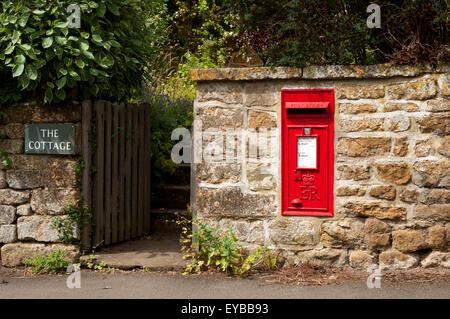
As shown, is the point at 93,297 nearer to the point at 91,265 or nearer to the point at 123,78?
the point at 91,265

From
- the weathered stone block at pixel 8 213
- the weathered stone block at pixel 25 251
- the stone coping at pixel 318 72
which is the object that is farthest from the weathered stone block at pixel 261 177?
the weathered stone block at pixel 8 213

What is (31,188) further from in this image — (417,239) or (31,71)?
(417,239)

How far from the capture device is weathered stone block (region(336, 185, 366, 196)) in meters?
4.88

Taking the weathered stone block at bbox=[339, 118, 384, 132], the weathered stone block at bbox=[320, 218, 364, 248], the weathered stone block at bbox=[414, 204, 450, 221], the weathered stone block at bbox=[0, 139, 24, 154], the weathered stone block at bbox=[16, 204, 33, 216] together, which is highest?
the weathered stone block at bbox=[339, 118, 384, 132]

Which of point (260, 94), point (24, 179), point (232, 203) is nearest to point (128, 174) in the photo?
point (24, 179)

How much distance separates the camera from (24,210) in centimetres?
547

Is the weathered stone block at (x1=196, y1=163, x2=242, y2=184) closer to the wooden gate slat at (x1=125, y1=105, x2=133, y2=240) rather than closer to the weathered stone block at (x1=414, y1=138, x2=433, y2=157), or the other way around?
the wooden gate slat at (x1=125, y1=105, x2=133, y2=240)

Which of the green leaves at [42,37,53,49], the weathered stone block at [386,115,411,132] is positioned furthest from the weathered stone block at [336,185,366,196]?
the green leaves at [42,37,53,49]

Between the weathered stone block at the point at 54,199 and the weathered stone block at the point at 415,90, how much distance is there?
323cm

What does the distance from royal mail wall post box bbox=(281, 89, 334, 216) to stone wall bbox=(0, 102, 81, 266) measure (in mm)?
2117

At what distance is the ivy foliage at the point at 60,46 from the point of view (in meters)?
4.96

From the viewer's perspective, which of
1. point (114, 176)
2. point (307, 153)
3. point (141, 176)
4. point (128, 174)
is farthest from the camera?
point (141, 176)

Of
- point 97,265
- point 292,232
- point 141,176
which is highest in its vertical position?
point 141,176

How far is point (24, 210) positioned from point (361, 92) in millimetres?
3535
